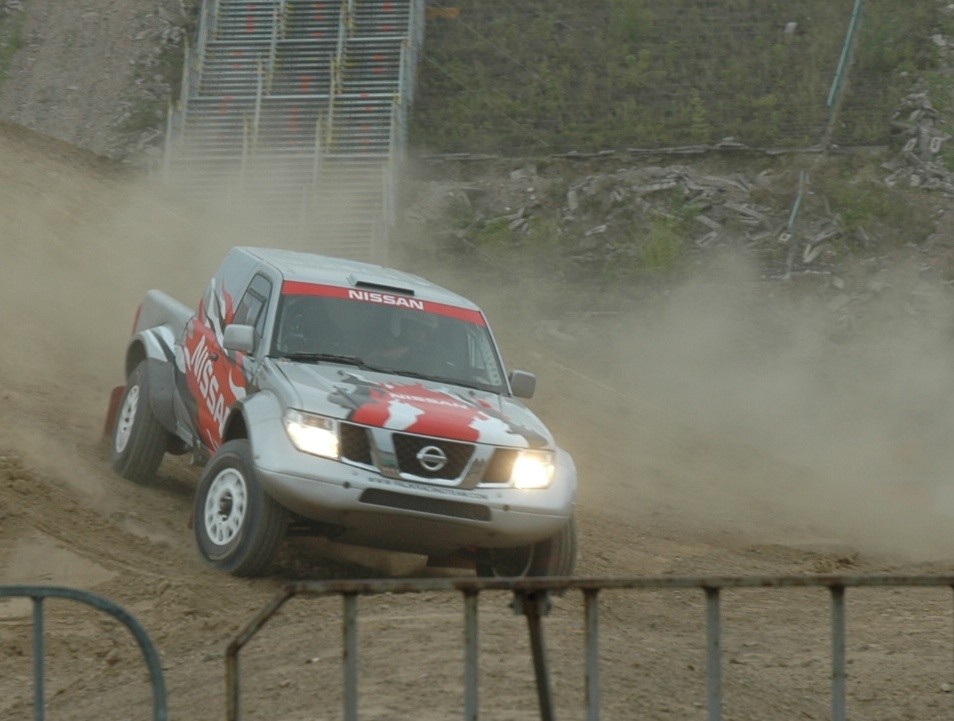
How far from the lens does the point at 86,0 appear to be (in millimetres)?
35625

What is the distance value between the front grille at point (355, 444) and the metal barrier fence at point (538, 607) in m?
3.23

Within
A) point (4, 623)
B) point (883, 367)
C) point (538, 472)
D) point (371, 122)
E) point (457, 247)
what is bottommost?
point (4, 623)

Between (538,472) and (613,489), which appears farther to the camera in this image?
(613,489)

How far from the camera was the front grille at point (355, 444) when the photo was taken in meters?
8.30

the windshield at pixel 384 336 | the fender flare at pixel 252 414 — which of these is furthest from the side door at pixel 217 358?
the windshield at pixel 384 336

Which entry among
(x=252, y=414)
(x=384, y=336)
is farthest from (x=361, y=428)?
(x=384, y=336)

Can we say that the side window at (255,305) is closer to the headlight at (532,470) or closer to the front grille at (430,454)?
the front grille at (430,454)

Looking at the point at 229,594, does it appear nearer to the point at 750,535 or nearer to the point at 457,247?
the point at 750,535

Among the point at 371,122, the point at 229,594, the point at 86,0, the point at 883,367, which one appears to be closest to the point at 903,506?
the point at 883,367

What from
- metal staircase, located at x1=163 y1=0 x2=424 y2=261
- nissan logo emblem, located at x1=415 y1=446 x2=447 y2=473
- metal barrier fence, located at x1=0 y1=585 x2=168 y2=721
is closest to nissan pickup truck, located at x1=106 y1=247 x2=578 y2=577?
nissan logo emblem, located at x1=415 y1=446 x2=447 y2=473

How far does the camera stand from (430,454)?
27.5 feet

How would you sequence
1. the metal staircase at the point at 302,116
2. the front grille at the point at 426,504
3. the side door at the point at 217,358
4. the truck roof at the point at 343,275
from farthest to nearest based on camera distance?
the metal staircase at the point at 302,116, the truck roof at the point at 343,275, the side door at the point at 217,358, the front grille at the point at 426,504

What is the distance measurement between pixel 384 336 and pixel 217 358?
122 cm

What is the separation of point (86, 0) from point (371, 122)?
35.5 ft
